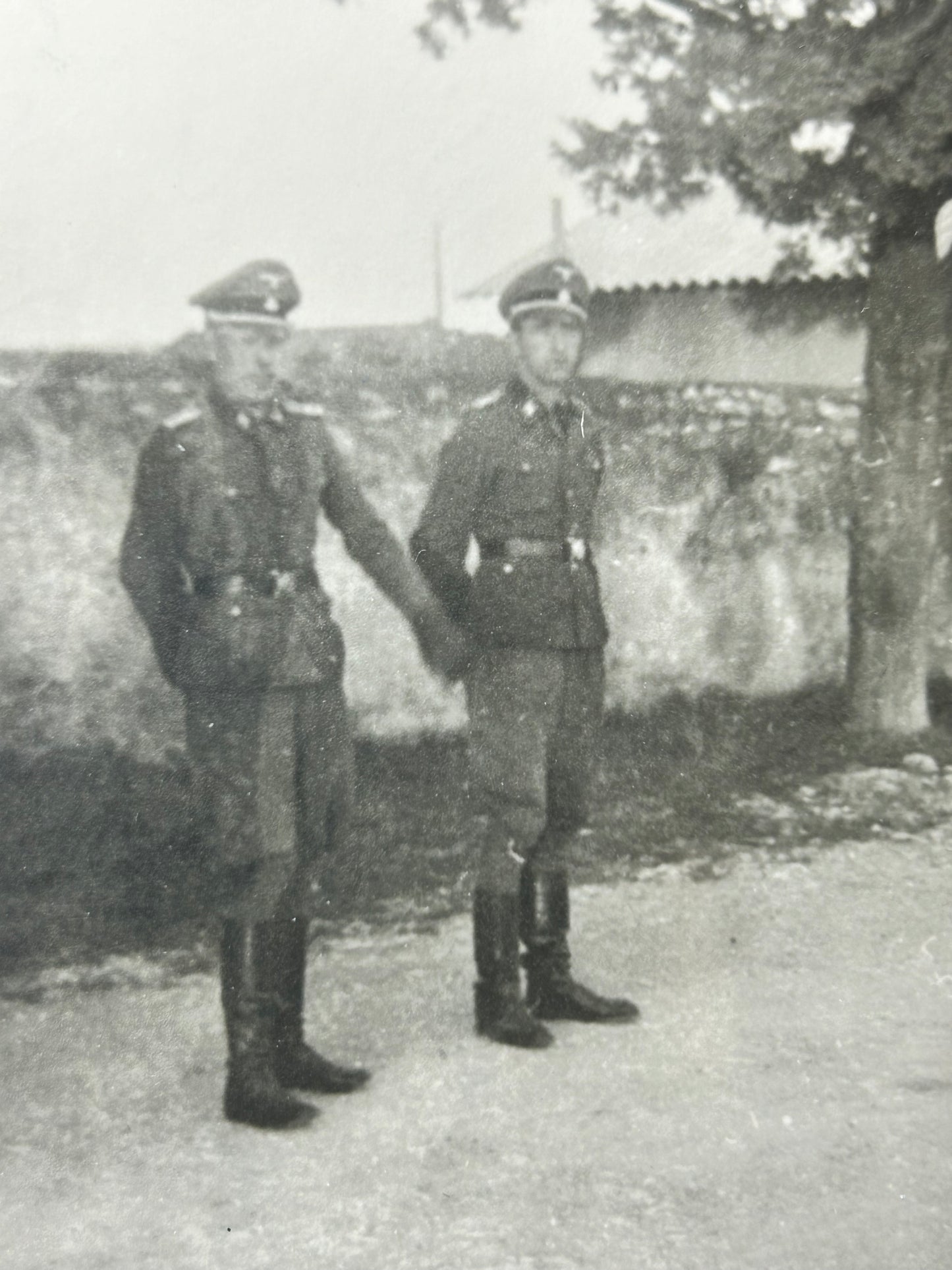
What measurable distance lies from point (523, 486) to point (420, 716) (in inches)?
39.5

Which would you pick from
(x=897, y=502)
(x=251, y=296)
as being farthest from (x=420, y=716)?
(x=897, y=502)

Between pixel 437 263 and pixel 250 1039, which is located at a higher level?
pixel 437 263

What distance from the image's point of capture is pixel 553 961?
128 inches

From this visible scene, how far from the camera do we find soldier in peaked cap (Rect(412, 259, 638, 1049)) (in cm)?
313

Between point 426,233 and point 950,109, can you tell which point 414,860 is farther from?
point 950,109

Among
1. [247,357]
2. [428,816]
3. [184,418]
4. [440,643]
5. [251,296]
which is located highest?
[251,296]

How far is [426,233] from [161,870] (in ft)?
5.98

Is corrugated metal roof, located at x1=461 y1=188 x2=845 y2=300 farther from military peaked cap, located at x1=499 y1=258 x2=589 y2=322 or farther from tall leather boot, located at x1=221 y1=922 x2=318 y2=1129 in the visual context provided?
tall leather boot, located at x1=221 y1=922 x2=318 y2=1129

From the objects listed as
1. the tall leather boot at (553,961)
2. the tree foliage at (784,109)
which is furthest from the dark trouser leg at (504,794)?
the tree foliage at (784,109)

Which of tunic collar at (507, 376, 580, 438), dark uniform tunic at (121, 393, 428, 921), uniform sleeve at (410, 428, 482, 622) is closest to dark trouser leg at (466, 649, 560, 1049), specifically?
uniform sleeve at (410, 428, 482, 622)

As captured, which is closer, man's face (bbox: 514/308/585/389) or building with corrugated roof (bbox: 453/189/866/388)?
man's face (bbox: 514/308/585/389)

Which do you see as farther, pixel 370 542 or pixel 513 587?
pixel 513 587

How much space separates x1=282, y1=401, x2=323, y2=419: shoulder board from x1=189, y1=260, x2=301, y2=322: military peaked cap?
0.20 meters

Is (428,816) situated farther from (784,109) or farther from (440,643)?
(784,109)
